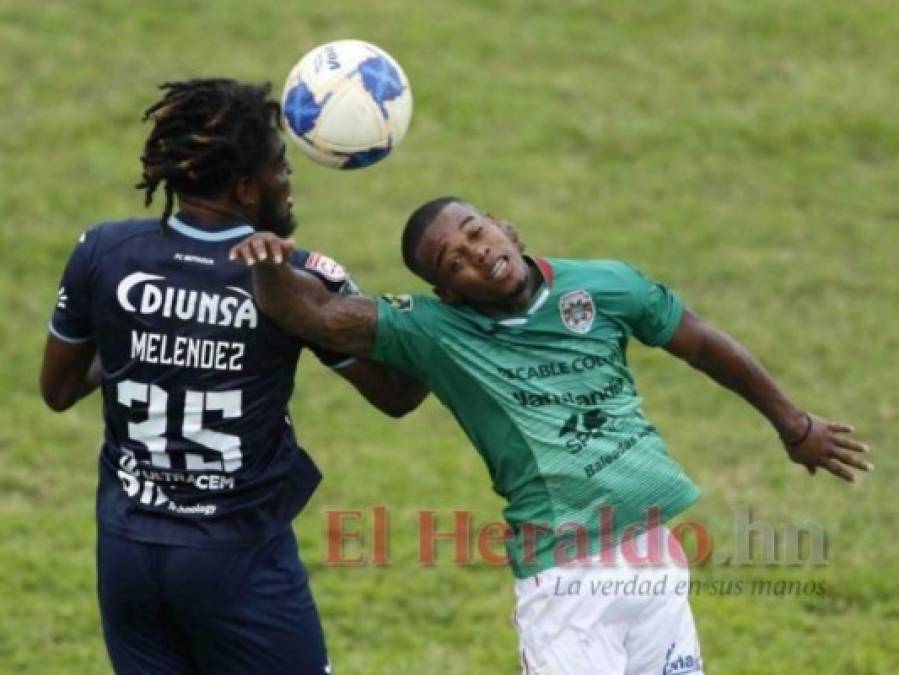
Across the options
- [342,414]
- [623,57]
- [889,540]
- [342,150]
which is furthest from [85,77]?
[342,150]

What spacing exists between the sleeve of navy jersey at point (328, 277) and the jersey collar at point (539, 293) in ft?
1.53

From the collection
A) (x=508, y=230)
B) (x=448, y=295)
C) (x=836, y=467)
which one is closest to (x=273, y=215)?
(x=448, y=295)

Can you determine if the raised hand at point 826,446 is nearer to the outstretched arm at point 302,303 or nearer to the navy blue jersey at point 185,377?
the outstretched arm at point 302,303

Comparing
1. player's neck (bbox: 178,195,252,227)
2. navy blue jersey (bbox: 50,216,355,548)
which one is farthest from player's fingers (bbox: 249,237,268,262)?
player's neck (bbox: 178,195,252,227)

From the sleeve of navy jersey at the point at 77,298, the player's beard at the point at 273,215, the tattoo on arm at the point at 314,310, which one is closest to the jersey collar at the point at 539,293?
the tattoo on arm at the point at 314,310

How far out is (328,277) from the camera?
5.78 meters

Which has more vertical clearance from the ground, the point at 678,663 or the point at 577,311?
the point at 577,311

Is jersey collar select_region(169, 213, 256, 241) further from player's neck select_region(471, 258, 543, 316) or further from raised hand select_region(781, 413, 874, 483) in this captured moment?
raised hand select_region(781, 413, 874, 483)

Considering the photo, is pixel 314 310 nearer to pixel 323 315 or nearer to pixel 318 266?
pixel 323 315

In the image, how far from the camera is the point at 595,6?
16.5 m

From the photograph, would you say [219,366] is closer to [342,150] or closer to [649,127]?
[342,150]

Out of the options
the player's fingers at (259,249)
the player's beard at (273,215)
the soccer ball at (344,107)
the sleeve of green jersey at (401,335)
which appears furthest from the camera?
the soccer ball at (344,107)

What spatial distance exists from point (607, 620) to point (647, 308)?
96 cm

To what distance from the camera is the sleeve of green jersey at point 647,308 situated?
6031mm
